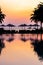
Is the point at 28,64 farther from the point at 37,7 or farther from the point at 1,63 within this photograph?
the point at 37,7

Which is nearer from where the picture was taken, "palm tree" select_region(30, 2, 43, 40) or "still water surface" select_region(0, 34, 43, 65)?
"still water surface" select_region(0, 34, 43, 65)

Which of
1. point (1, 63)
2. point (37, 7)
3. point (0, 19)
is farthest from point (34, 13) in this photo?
point (1, 63)

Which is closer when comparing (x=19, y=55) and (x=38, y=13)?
(x=19, y=55)

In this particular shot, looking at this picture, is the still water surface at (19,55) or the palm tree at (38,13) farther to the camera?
the palm tree at (38,13)

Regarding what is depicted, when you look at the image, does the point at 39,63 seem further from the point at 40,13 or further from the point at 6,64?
the point at 40,13

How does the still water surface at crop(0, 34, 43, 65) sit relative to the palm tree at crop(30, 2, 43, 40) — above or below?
below

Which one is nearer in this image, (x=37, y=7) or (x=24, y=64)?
(x=24, y=64)

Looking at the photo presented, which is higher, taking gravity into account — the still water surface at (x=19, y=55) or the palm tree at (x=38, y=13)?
the palm tree at (x=38, y=13)

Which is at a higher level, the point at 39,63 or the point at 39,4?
the point at 39,4

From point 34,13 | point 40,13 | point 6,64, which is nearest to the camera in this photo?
point 6,64

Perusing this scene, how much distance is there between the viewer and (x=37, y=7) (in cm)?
8075

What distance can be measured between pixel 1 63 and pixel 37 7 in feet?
226

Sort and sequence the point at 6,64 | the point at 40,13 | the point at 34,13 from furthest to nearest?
the point at 34,13
the point at 40,13
the point at 6,64

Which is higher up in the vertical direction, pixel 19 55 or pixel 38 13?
pixel 38 13
